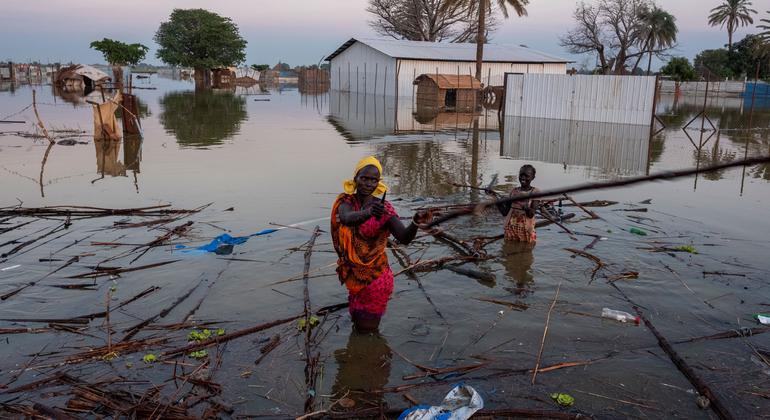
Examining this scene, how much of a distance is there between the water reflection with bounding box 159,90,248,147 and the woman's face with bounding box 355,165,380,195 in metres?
12.3

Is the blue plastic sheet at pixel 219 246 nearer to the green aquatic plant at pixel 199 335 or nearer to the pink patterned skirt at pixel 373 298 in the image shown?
the green aquatic plant at pixel 199 335

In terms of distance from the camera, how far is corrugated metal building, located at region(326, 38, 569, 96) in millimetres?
37125

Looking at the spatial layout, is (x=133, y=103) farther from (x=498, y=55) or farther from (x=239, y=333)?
(x=498, y=55)

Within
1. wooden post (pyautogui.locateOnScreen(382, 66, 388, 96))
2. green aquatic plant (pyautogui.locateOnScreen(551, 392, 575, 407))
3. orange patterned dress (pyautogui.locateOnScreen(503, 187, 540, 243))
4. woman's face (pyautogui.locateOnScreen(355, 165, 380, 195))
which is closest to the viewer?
green aquatic plant (pyautogui.locateOnScreen(551, 392, 575, 407))

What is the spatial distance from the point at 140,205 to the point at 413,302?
5257 mm

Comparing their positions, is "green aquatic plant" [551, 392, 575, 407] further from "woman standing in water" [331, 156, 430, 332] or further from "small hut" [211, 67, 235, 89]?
"small hut" [211, 67, 235, 89]

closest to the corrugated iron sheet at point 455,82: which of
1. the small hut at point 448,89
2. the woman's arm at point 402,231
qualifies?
→ the small hut at point 448,89

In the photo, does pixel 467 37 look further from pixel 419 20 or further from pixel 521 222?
pixel 521 222

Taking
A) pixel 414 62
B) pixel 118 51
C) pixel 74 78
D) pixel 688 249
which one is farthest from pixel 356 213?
pixel 118 51

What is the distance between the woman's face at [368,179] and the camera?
12.6 ft

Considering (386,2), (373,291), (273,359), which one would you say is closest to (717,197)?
(373,291)

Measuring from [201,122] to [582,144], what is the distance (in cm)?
1373

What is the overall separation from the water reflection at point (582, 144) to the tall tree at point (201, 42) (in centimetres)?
4743

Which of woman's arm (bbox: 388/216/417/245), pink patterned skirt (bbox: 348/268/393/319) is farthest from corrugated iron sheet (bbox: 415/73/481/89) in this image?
woman's arm (bbox: 388/216/417/245)
